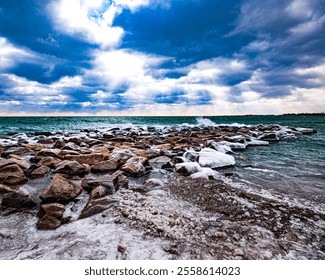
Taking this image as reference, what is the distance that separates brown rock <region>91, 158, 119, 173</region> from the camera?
15.3 ft

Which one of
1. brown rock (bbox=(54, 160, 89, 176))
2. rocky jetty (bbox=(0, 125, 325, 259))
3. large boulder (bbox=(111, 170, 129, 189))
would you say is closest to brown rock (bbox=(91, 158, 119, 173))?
rocky jetty (bbox=(0, 125, 325, 259))

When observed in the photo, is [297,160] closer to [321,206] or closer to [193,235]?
[321,206]

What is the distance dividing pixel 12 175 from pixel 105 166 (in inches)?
68.4

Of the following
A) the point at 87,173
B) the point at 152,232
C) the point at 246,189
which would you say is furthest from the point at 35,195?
the point at 246,189

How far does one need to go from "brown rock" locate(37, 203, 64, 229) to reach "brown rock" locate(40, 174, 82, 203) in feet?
1.11

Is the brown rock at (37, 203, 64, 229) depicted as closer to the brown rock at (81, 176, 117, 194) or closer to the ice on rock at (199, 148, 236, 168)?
the brown rock at (81, 176, 117, 194)

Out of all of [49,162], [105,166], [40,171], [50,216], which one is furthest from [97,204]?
[49,162]

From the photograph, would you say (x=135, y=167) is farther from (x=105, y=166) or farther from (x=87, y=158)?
(x=87, y=158)

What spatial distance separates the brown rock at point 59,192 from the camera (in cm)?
298

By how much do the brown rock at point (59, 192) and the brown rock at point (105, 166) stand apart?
4.64 feet

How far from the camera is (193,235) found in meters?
2.14

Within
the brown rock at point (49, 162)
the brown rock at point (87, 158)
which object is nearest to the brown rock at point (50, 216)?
the brown rock at point (49, 162)
